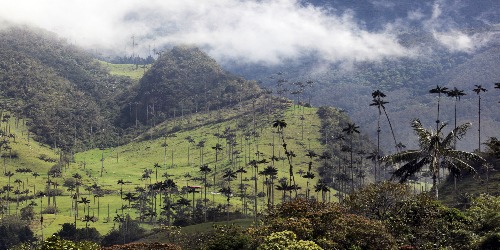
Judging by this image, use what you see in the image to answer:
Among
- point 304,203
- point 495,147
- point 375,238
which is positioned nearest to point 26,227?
point 304,203

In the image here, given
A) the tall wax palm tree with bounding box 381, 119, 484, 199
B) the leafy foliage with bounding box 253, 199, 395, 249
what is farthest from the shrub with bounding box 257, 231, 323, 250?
the tall wax palm tree with bounding box 381, 119, 484, 199

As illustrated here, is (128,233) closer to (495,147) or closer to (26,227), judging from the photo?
(26,227)

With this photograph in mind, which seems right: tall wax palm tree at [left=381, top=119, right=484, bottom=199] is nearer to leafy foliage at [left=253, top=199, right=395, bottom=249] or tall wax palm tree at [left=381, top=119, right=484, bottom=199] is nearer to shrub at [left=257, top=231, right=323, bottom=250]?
leafy foliage at [left=253, top=199, right=395, bottom=249]

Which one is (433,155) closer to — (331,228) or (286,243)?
(331,228)

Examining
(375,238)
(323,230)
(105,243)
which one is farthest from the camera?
(105,243)

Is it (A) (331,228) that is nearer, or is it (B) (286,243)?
(B) (286,243)

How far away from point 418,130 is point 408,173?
16.4ft

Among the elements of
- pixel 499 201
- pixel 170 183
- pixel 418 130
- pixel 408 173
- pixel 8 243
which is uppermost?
pixel 418 130

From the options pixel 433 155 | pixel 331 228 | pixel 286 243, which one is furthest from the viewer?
pixel 331 228

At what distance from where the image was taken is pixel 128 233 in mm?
183250

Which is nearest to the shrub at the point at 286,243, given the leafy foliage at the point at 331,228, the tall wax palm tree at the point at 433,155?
the leafy foliage at the point at 331,228

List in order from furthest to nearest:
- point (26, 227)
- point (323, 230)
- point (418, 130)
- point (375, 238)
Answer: point (26, 227), point (323, 230), point (375, 238), point (418, 130)

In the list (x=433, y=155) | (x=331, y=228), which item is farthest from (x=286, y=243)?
(x=433, y=155)

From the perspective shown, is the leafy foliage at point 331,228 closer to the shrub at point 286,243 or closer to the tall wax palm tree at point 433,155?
the shrub at point 286,243
